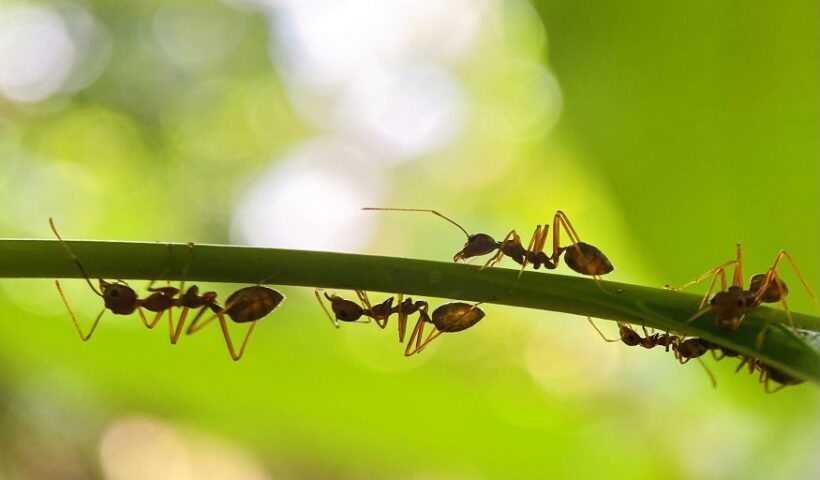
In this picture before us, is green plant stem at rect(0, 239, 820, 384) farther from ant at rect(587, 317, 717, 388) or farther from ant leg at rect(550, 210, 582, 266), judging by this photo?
ant leg at rect(550, 210, 582, 266)

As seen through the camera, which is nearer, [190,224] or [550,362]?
[550,362]

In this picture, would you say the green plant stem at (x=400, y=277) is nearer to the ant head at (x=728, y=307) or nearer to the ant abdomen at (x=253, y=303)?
the ant head at (x=728, y=307)

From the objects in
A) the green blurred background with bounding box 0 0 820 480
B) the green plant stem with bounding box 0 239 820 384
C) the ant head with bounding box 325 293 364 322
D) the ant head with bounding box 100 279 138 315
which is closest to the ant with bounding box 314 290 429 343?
the ant head with bounding box 325 293 364 322

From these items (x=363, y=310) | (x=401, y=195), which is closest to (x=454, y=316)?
(x=363, y=310)

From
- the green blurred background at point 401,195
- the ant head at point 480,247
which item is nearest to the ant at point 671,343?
the ant head at point 480,247

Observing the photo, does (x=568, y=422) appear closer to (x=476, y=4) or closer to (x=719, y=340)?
(x=719, y=340)

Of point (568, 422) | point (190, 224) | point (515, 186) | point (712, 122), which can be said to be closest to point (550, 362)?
point (568, 422)
